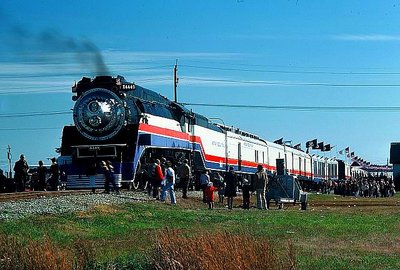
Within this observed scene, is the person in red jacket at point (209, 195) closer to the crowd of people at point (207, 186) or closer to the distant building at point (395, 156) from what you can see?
the crowd of people at point (207, 186)

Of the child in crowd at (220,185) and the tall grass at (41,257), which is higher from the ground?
the child in crowd at (220,185)

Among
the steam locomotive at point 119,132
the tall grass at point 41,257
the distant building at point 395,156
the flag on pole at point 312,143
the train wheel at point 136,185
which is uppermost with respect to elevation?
the flag on pole at point 312,143

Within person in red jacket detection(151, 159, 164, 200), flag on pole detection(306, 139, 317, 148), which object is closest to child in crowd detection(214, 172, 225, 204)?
person in red jacket detection(151, 159, 164, 200)

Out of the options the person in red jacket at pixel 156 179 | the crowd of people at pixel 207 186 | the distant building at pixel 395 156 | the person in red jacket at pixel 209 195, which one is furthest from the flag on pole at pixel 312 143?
the person in red jacket at pixel 209 195

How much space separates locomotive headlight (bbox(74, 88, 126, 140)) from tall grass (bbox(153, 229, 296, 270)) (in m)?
21.8

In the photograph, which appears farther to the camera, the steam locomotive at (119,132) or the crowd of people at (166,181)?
the steam locomotive at (119,132)

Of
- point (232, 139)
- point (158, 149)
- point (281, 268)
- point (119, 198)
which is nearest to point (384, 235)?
point (281, 268)

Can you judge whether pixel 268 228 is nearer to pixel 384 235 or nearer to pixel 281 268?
pixel 384 235

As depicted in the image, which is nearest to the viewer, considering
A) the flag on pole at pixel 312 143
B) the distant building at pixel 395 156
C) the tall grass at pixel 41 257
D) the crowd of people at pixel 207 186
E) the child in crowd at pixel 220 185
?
the tall grass at pixel 41 257

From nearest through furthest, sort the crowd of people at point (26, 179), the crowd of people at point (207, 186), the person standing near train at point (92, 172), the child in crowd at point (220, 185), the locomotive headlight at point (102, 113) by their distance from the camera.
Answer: the crowd of people at point (207, 186), the person standing near train at point (92, 172), the locomotive headlight at point (102, 113), the child in crowd at point (220, 185), the crowd of people at point (26, 179)

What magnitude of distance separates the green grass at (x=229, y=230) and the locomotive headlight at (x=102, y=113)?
8.87 meters

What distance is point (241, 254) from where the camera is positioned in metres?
11.6

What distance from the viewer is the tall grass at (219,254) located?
11.5 m

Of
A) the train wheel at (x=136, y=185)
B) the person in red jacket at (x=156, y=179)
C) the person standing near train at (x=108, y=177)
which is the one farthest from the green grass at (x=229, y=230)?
the train wheel at (x=136, y=185)
